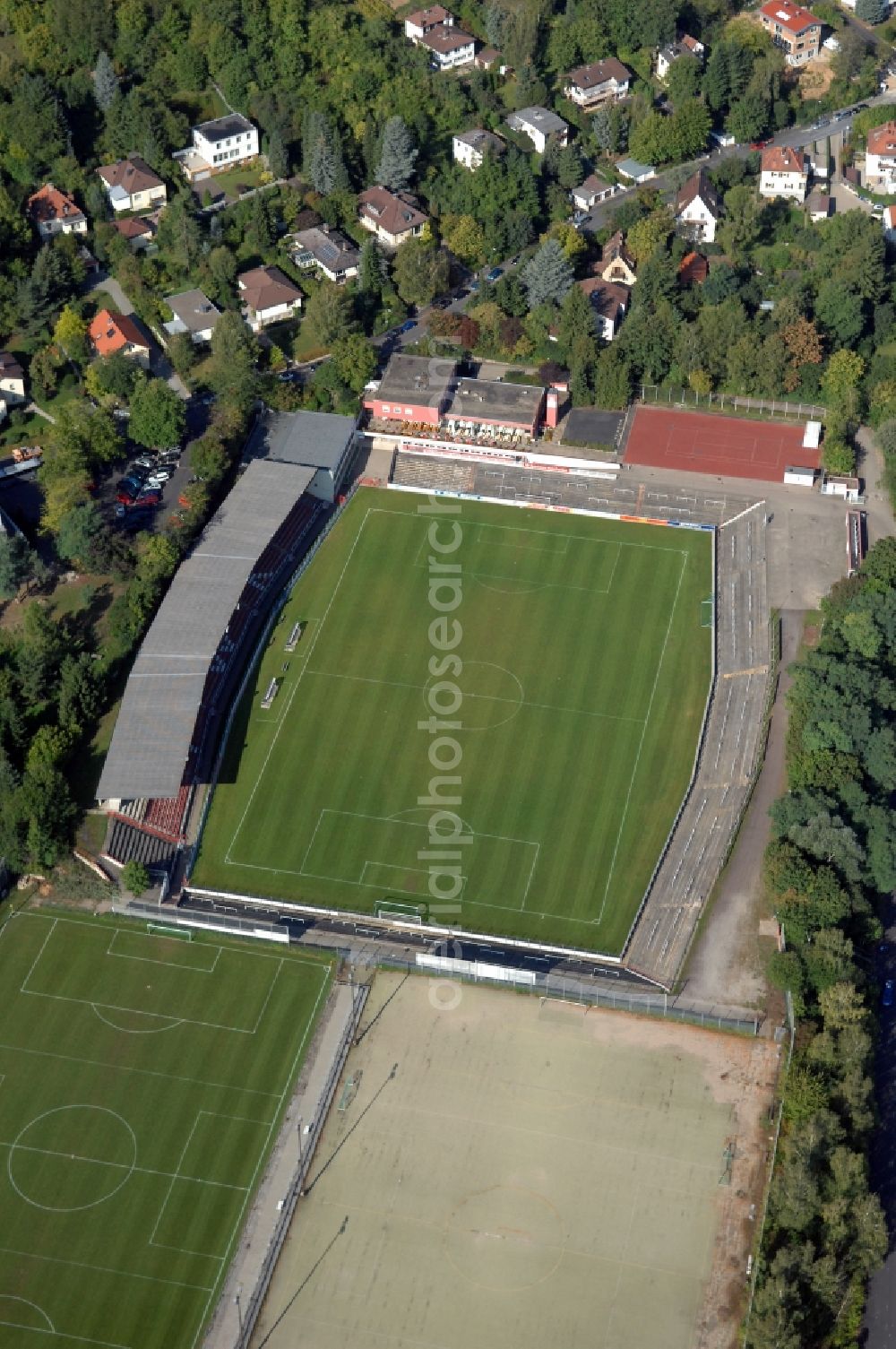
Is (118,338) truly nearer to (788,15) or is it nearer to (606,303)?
(606,303)

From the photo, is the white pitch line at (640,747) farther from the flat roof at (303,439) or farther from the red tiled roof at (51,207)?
the red tiled roof at (51,207)

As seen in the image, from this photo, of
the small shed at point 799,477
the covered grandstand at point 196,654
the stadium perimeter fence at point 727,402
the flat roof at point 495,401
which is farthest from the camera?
the stadium perimeter fence at point 727,402

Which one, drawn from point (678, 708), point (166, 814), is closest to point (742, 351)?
point (678, 708)

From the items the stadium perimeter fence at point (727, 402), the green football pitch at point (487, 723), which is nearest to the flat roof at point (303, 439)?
the green football pitch at point (487, 723)

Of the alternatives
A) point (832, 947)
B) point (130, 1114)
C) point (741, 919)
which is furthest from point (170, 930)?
point (832, 947)

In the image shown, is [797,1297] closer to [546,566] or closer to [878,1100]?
[878,1100]

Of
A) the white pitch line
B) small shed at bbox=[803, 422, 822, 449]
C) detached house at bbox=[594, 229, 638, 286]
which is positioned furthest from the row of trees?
detached house at bbox=[594, 229, 638, 286]

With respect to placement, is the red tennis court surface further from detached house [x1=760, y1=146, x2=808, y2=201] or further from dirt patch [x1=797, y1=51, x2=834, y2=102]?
dirt patch [x1=797, y1=51, x2=834, y2=102]
